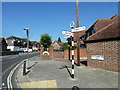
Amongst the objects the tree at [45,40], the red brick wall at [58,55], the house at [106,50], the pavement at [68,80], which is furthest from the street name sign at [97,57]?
the tree at [45,40]

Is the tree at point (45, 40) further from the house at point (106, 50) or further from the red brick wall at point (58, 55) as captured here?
the house at point (106, 50)

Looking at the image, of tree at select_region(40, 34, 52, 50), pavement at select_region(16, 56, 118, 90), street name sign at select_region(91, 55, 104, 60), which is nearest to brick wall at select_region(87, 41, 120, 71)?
street name sign at select_region(91, 55, 104, 60)

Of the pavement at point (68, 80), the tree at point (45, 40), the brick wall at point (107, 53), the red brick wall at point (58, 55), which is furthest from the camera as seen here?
the tree at point (45, 40)

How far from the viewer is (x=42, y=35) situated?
121ft

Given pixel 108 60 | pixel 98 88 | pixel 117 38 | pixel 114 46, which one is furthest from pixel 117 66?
pixel 98 88

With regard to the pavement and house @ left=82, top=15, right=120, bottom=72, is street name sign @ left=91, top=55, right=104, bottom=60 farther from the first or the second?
the pavement

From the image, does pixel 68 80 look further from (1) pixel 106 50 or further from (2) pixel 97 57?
(1) pixel 106 50

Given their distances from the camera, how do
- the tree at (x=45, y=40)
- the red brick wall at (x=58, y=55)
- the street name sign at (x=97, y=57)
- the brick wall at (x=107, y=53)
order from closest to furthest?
the brick wall at (x=107, y=53), the street name sign at (x=97, y=57), the red brick wall at (x=58, y=55), the tree at (x=45, y=40)

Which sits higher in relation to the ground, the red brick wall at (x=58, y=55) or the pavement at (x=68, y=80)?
the red brick wall at (x=58, y=55)

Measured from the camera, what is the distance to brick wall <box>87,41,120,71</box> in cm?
766

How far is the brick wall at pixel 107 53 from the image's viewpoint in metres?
7.66

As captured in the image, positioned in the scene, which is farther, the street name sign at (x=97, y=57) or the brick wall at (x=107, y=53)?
the street name sign at (x=97, y=57)

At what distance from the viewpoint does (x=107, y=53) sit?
8234mm

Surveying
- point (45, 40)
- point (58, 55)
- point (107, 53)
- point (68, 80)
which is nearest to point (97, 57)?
point (107, 53)
